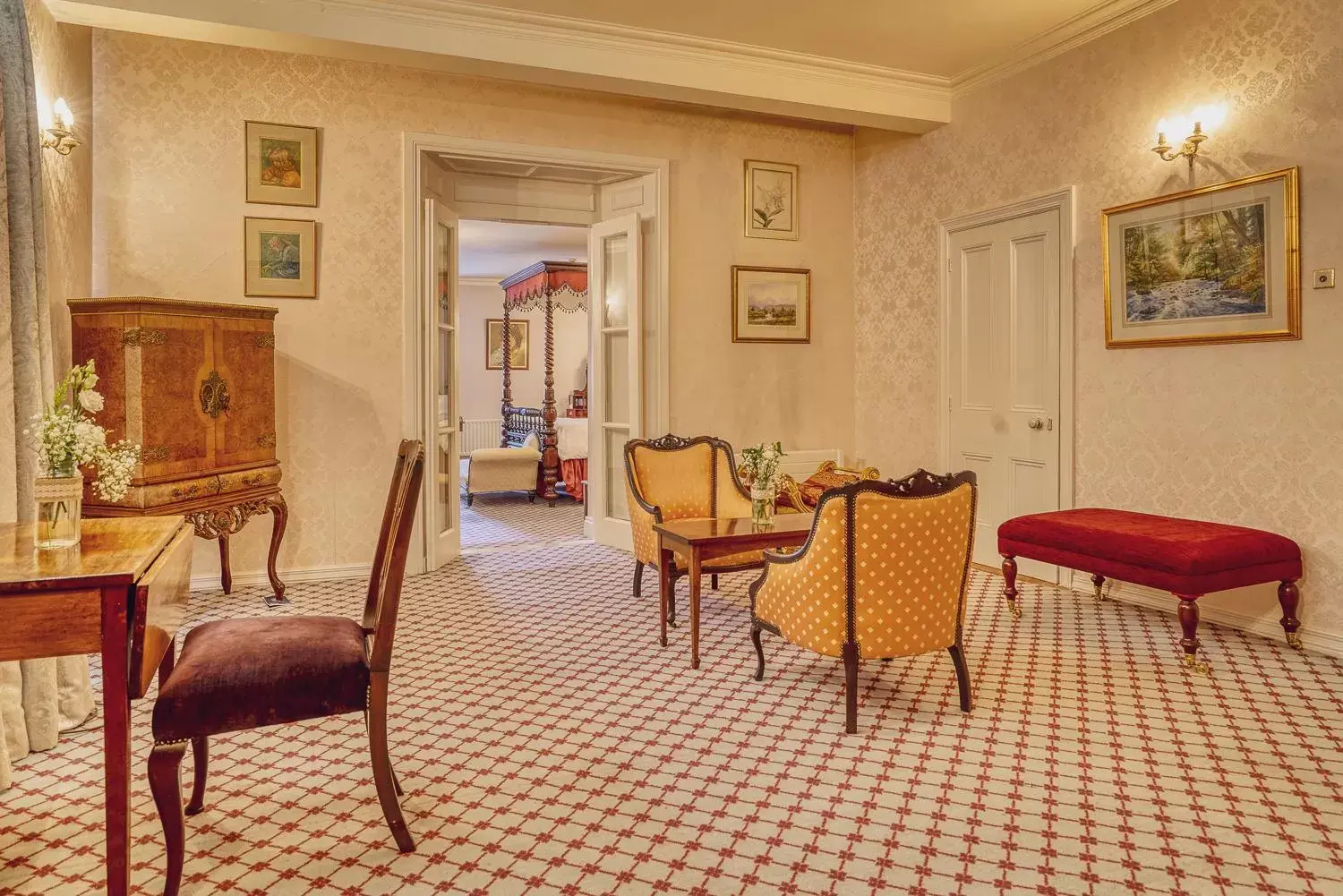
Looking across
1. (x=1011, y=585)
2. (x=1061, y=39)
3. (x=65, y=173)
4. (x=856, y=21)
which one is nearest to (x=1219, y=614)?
(x=1011, y=585)

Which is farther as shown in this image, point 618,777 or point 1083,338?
point 1083,338

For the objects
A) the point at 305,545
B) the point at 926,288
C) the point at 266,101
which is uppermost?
the point at 266,101

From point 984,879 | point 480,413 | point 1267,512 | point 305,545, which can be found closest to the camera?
point 984,879

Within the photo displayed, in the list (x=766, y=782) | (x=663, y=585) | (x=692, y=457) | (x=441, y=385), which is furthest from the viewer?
(x=441, y=385)

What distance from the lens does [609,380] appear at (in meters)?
6.88

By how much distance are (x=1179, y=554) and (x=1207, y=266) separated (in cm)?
161

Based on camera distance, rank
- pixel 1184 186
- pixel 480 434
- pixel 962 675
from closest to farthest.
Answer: pixel 962 675 < pixel 1184 186 < pixel 480 434

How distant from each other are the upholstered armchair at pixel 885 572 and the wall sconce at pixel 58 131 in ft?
12.5

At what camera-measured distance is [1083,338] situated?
5180 millimetres

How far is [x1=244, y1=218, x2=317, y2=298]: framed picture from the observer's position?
5363 mm

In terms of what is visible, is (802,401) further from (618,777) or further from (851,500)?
(618,777)

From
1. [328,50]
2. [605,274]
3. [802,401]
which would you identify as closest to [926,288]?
[802,401]

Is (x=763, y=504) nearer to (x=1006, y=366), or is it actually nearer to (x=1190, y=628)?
(x=1190, y=628)

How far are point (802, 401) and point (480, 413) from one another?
8.02 meters
